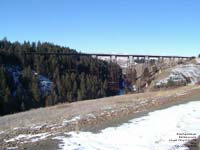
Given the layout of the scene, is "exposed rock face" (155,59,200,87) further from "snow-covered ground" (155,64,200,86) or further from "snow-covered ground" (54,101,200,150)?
"snow-covered ground" (54,101,200,150)

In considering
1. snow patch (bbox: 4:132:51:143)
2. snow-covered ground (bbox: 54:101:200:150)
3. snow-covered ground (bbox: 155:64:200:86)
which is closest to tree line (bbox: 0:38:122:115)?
snow-covered ground (bbox: 155:64:200:86)

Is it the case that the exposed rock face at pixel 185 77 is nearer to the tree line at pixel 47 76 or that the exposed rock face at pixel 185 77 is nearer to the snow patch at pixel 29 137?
the snow patch at pixel 29 137

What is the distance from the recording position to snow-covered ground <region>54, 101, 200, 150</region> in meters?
10.4

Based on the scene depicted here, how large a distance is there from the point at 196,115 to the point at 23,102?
283 feet

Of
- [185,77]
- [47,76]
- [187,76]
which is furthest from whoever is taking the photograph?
[47,76]

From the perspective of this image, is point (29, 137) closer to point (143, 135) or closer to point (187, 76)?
point (143, 135)

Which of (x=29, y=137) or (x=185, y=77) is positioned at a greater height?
(x=185, y=77)

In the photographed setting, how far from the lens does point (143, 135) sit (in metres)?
11.8

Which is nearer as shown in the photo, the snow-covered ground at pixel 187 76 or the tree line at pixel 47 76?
the snow-covered ground at pixel 187 76

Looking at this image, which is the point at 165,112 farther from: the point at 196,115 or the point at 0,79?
the point at 0,79

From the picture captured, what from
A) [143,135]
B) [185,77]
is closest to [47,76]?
[185,77]

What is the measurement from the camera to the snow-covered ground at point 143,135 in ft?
34.1

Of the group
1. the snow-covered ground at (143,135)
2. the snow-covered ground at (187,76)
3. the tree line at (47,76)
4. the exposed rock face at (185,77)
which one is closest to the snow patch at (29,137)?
the snow-covered ground at (143,135)

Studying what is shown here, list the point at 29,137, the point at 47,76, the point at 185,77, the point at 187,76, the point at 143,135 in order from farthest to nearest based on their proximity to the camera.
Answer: the point at 47,76, the point at 187,76, the point at 185,77, the point at 29,137, the point at 143,135
